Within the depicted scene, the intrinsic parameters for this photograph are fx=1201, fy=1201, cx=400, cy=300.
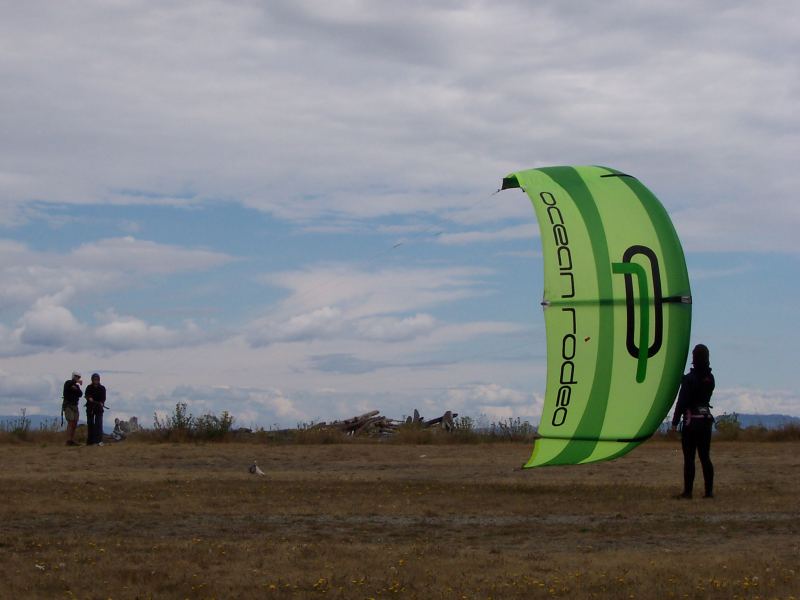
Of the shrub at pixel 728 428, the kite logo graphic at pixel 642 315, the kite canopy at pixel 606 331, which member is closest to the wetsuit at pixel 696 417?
the kite canopy at pixel 606 331

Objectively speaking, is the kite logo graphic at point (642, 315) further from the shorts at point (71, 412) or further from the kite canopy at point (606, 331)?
the shorts at point (71, 412)

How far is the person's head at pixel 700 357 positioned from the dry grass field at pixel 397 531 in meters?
1.53

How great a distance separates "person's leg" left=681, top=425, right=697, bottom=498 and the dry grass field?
1.20 feet

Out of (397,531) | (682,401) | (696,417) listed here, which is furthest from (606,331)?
(397,531)

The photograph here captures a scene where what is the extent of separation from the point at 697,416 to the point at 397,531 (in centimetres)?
426

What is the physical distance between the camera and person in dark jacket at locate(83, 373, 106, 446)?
75.9ft

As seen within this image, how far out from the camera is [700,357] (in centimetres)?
1365

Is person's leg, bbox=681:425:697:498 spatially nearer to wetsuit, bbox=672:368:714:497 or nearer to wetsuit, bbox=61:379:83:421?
wetsuit, bbox=672:368:714:497

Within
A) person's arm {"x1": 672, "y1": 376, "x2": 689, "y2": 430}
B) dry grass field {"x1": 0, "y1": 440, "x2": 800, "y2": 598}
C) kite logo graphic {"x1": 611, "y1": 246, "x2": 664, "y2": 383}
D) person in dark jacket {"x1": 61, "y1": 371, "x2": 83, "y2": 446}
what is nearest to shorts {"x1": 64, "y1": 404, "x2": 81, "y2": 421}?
person in dark jacket {"x1": 61, "y1": 371, "x2": 83, "y2": 446}

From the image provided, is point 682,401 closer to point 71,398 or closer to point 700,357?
point 700,357

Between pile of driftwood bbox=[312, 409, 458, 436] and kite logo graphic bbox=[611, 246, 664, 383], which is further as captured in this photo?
pile of driftwood bbox=[312, 409, 458, 436]

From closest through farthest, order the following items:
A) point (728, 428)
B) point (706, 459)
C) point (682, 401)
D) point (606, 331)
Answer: point (706, 459)
point (682, 401)
point (606, 331)
point (728, 428)

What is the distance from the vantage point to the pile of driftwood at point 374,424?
29.2 m

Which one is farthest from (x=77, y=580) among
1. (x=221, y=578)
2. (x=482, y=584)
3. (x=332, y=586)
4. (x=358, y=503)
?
(x=358, y=503)
